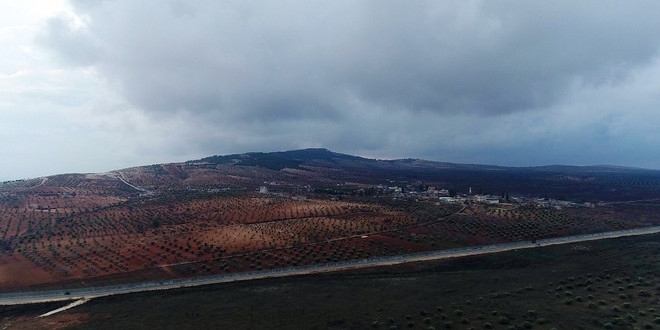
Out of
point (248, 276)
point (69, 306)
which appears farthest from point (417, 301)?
point (69, 306)

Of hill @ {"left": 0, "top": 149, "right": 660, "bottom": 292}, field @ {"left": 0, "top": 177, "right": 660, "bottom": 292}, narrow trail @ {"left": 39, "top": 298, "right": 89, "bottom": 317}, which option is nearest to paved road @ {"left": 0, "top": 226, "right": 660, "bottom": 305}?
narrow trail @ {"left": 39, "top": 298, "right": 89, "bottom": 317}

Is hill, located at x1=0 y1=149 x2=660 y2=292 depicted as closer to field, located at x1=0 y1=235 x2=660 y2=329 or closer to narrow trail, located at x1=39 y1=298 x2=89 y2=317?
narrow trail, located at x1=39 y1=298 x2=89 y2=317

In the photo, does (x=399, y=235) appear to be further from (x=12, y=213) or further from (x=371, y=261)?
(x=12, y=213)

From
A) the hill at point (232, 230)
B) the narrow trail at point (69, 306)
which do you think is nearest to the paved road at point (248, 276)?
the narrow trail at point (69, 306)

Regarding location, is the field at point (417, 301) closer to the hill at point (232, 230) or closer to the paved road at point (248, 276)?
the paved road at point (248, 276)

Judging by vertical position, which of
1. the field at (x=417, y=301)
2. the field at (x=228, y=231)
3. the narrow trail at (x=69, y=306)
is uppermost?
the field at (x=228, y=231)

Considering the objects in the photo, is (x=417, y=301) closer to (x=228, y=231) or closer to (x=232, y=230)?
(x=228, y=231)

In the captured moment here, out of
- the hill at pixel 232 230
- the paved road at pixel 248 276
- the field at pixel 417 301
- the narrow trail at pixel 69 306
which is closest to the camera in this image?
the field at pixel 417 301

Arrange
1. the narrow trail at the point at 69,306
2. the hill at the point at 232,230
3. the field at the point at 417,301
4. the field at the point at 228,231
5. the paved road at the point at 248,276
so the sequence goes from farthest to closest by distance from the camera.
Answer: the hill at the point at 232,230 < the field at the point at 228,231 < the paved road at the point at 248,276 < the narrow trail at the point at 69,306 < the field at the point at 417,301

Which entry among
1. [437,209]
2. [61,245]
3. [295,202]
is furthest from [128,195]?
[437,209]
